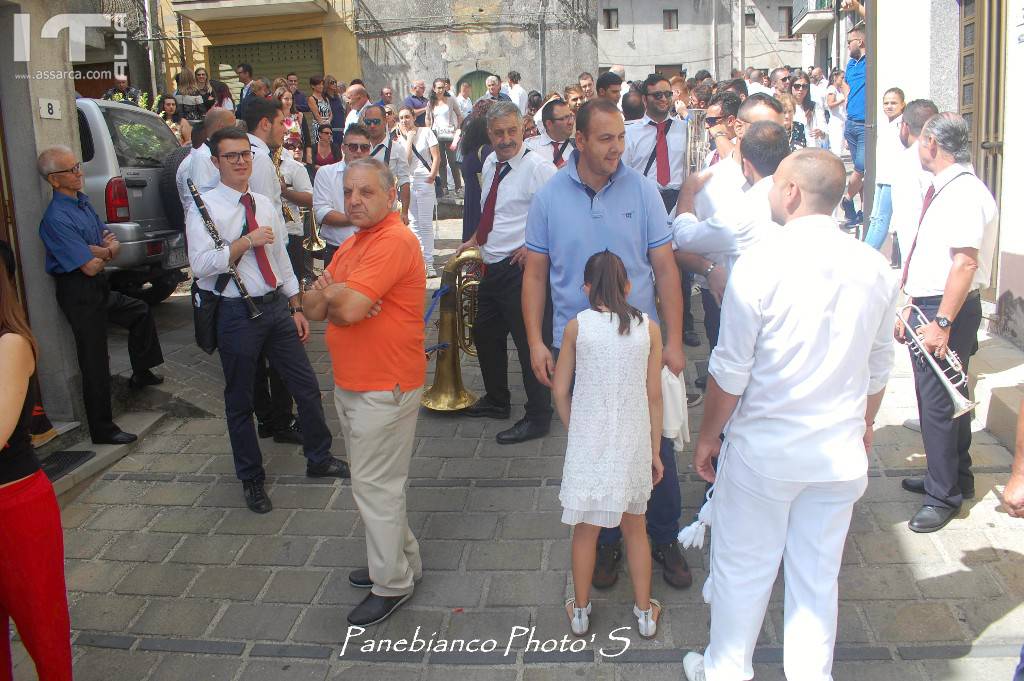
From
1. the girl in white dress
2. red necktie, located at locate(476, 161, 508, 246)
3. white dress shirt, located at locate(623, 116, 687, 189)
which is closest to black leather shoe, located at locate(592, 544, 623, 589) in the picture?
the girl in white dress

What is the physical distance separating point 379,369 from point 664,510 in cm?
140

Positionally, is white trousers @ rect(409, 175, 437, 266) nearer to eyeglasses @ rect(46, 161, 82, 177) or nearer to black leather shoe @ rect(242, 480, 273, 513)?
eyeglasses @ rect(46, 161, 82, 177)

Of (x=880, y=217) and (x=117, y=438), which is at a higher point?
(x=880, y=217)

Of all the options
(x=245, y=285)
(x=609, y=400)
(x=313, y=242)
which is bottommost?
(x=609, y=400)

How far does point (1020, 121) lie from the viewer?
20.4 ft

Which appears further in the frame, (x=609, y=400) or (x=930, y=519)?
(x=930, y=519)

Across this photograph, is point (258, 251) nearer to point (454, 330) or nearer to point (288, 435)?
→ point (288, 435)

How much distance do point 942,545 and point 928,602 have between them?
53cm

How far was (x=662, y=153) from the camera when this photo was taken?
22.1 feet

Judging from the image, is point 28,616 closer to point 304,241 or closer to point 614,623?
point 614,623

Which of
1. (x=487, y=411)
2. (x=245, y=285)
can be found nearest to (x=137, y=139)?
(x=245, y=285)

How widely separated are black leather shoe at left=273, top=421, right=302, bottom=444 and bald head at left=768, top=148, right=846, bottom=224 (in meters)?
3.86

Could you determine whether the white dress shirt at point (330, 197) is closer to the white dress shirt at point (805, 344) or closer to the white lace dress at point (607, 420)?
the white lace dress at point (607, 420)

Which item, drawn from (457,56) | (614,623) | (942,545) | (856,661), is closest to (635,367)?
(614,623)
